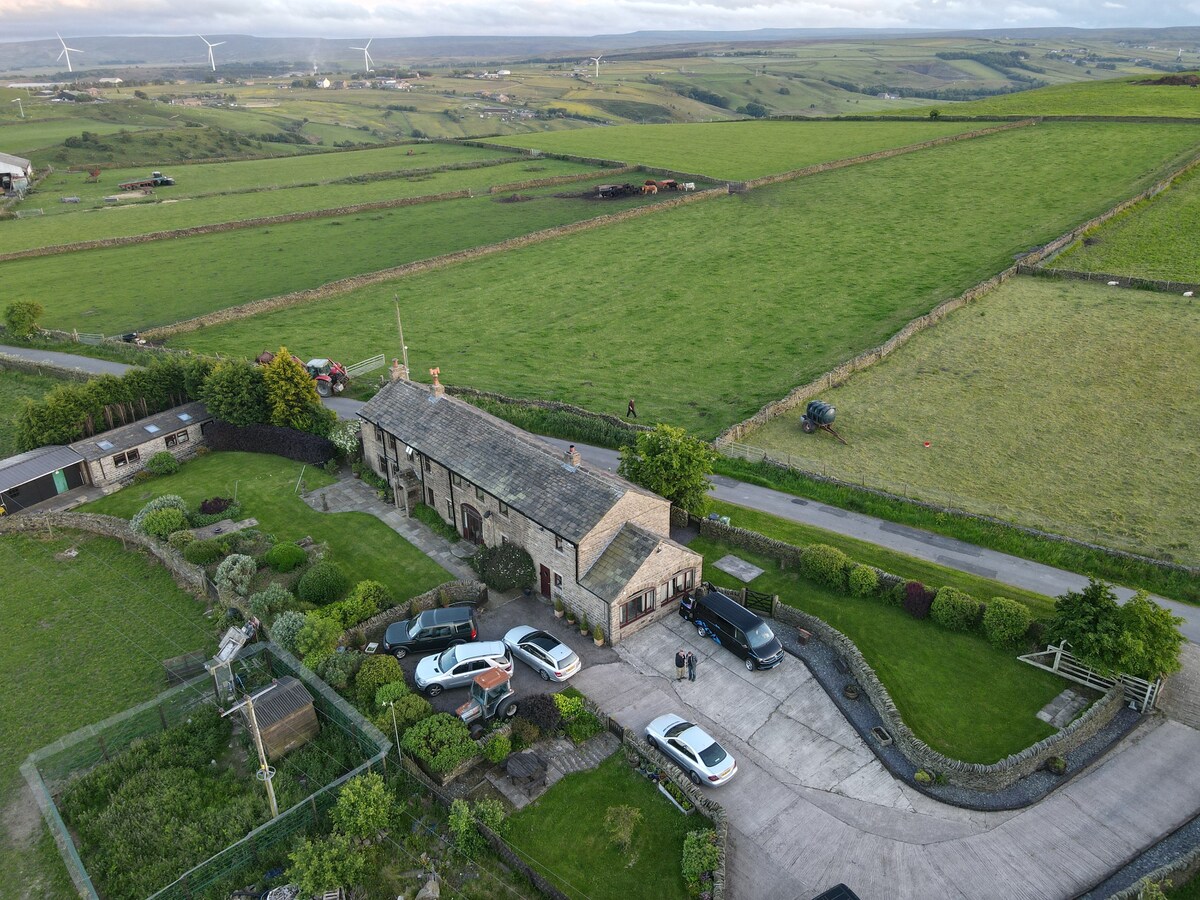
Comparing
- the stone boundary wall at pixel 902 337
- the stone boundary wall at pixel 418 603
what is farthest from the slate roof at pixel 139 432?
the stone boundary wall at pixel 902 337

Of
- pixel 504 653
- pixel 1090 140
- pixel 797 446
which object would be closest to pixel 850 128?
pixel 1090 140

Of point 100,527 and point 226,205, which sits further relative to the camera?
point 226,205

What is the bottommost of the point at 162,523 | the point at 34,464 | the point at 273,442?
the point at 273,442

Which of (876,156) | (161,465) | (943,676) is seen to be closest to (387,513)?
(161,465)

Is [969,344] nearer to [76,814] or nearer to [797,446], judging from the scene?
[797,446]

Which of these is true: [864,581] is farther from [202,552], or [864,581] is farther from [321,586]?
[202,552]

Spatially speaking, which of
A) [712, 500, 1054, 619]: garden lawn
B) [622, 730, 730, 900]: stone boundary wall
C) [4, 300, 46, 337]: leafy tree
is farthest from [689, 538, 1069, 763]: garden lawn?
[4, 300, 46, 337]: leafy tree
